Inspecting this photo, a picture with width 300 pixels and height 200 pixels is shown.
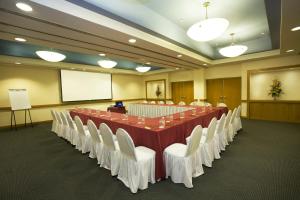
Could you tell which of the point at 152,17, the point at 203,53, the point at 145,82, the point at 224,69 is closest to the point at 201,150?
the point at 152,17

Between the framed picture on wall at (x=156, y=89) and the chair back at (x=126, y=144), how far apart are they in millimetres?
8605

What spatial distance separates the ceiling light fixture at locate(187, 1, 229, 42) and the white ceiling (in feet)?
3.54

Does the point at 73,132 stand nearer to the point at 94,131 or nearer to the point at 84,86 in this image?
the point at 94,131

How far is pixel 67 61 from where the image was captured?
727 centimetres

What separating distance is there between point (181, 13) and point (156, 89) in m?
7.50

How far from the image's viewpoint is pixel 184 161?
7.50 ft

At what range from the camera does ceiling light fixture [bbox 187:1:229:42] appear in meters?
2.54

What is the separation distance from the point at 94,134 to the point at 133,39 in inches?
95.4

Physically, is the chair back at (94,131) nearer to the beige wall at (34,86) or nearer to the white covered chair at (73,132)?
the white covered chair at (73,132)

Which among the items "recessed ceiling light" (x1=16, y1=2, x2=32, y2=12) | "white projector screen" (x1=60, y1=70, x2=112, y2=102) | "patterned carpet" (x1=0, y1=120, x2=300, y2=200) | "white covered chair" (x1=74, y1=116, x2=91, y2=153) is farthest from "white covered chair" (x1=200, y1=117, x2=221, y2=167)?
"white projector screen" (x1=60, y1=70, x2=112, y2=102)

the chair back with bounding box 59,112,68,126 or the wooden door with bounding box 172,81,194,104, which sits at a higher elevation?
the wooden door with bounding box 172,81,194,104


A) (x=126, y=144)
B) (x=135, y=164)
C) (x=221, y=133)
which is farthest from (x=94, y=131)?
(x=221, y=133)

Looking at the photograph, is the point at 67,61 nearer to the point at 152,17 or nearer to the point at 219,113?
the point at 152,17

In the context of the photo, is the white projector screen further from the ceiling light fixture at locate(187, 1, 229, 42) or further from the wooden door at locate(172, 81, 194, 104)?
the ceiling light fixture at locate(187, 1, 229, 42)
